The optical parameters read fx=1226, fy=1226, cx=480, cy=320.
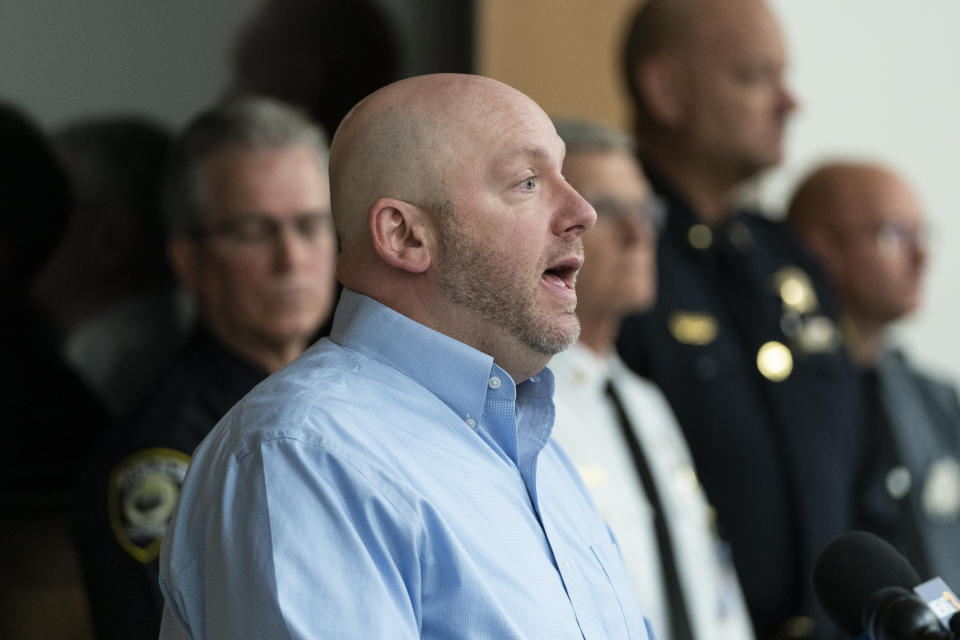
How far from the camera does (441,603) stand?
40.9 inches

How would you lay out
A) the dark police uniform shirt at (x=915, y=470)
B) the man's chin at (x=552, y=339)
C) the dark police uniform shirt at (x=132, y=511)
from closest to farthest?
1. the man's chin at (x=552, y=339)
2. the dark police uniform shirt at (x=132, y=511)
3. the dark police uniform shirt at (x=915, y=470)

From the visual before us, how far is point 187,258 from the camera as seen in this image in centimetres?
192

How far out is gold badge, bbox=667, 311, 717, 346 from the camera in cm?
242

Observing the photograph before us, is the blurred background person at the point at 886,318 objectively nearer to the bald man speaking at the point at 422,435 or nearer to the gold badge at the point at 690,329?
the gold badge at the point at 690,329

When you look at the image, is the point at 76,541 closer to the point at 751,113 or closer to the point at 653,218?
the point at 653,218

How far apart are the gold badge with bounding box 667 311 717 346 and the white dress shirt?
0.25 m

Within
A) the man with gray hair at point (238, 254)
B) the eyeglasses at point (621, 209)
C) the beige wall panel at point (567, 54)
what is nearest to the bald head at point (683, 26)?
the beige wall panel at point (567, 54)

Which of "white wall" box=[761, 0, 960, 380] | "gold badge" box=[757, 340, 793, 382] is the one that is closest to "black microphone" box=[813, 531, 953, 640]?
"gold badge" box=[757, 340, 793, 382]

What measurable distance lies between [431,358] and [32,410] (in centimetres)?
97

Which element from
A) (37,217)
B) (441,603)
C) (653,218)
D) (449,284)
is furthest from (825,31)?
(441,603)

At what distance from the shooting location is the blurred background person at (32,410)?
1871 mm

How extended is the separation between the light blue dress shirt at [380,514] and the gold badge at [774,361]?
4.30 feet

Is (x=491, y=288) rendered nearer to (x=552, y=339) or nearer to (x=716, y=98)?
(x=552, y=339)

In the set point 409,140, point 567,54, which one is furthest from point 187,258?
point 567,54
